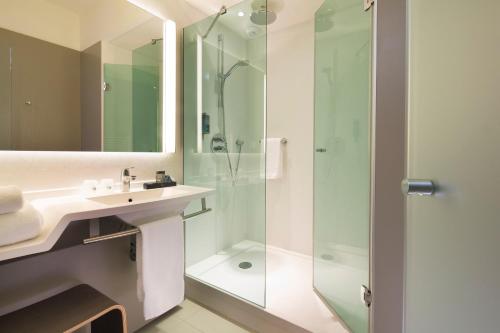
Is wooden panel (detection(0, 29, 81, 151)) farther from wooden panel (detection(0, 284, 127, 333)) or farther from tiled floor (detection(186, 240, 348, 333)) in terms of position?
tiled floor (detection(186, 240, 348, 333))

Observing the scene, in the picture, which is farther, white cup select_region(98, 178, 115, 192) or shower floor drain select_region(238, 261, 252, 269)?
shower floor drain select_region(238, 261, 252, 269)

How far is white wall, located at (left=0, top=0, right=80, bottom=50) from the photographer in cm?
105

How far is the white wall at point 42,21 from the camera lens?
41.2 inches

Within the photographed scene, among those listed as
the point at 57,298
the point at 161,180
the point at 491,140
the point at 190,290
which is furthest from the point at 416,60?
the point at 190,290

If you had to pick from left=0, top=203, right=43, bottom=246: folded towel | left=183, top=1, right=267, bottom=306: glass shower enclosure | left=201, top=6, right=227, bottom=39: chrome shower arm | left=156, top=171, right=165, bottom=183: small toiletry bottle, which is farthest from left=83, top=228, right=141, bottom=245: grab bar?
left=201, top=6, right=227, bottom=39: chrome shower arm

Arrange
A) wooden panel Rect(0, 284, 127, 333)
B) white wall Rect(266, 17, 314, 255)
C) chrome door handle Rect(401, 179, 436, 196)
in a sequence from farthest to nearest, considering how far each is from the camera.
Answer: white wall Rect(266, 17, 314, 255) → wooden panel Rect(0, 284, 127, 333) → chrome door handle Rect(401, 179, 436, 196)

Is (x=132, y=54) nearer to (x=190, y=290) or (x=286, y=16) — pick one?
(x=286, y=16)

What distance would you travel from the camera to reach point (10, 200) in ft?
2.33

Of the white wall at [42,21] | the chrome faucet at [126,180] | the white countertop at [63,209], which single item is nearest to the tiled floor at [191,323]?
the white countertop at [63,209]

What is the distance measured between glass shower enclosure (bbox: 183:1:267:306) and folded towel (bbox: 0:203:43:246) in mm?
1147

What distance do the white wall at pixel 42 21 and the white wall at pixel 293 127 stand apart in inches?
66.8

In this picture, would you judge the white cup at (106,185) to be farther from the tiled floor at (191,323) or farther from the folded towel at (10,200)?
the tiled floor at (191,323)

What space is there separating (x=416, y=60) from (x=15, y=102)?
5.31ft

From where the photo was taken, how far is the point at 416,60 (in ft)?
2.17
